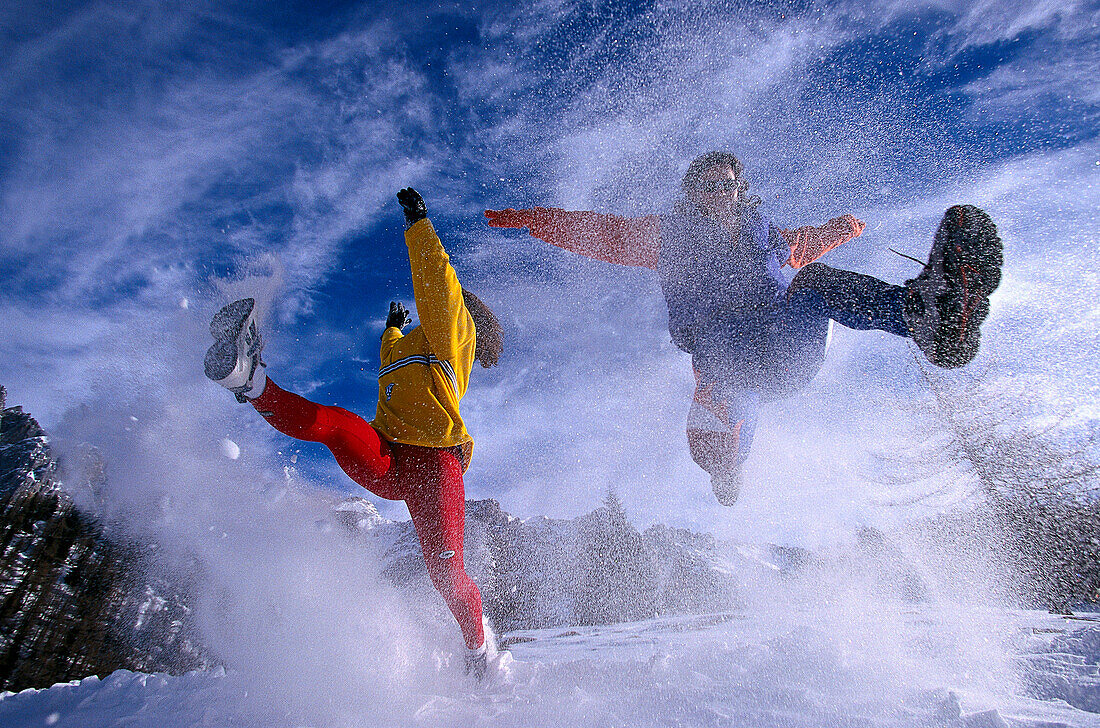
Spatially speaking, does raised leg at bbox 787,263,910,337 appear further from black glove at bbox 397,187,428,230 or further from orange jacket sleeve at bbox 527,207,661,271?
black glove at bbox 397,187,428,230

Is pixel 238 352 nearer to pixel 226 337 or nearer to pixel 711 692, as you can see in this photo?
pixel 226 337

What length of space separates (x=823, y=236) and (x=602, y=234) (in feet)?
7.00

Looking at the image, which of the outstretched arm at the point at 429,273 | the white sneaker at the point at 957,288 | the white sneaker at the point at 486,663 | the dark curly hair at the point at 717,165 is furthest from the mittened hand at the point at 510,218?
the white sneaker at the point at 486,663

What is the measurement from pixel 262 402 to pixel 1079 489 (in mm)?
19989

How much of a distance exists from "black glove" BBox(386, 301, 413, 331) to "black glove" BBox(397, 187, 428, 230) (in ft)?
4.28

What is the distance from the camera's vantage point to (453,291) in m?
3.28

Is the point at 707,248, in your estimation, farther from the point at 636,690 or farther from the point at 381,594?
the point at 381,594

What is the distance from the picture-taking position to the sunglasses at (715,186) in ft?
11.8

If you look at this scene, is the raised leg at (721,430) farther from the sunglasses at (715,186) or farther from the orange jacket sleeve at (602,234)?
the sunglasses at (715,186)

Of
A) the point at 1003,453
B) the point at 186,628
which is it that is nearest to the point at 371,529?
the point at 186,628

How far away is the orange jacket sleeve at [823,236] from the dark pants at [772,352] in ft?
3.93

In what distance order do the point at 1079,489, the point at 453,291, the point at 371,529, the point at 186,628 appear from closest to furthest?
the point at 453,291, the point at 1079,489, the point at 186,628, the point at 371,529

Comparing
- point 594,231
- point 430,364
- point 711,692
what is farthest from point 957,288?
point 430,364

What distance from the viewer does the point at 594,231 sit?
3.71 m
